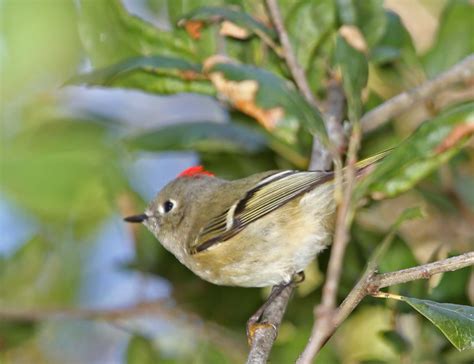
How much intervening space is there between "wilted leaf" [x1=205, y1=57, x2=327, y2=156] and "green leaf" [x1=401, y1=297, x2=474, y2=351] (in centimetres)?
42

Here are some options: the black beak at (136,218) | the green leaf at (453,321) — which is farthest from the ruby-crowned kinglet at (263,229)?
the green leaf at (453,321)

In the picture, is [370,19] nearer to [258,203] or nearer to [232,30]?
[232,30]

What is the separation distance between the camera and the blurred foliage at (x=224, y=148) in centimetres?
202

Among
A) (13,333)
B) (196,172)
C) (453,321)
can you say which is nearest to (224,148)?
(196,172)

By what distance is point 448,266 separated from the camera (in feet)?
4.87

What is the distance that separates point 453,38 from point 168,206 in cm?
109

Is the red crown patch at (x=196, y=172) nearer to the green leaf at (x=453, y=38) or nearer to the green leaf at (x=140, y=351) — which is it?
the green leaf at (x=140, y=351)

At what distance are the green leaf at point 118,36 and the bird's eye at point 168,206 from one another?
615 millimetres

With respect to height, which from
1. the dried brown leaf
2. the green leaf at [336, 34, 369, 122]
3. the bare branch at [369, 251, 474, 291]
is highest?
the green leaf at [336, 34, 369, 122]

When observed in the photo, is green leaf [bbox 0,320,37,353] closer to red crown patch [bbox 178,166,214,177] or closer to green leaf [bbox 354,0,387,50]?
red crown patch [bbox 178,166,214,177]

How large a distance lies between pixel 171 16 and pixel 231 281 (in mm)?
804

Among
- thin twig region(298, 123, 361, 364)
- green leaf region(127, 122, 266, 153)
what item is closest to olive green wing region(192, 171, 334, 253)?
green leaf region(127, 122, 266, 153)

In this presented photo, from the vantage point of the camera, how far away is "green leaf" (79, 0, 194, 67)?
2428mm

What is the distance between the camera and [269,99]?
1.97m
